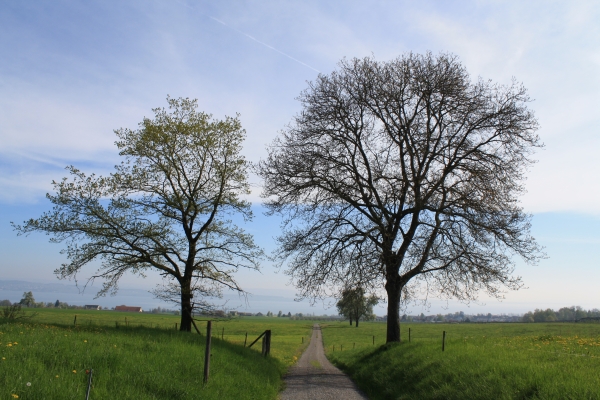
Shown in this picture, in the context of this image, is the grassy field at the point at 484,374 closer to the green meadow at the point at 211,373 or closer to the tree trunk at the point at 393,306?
the green meadow at the point at 211,373

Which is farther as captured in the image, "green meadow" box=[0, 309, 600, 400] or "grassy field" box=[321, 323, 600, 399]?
"grassy field" box=[321, 323, 600, 399]

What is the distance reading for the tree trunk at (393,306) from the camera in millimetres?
18672

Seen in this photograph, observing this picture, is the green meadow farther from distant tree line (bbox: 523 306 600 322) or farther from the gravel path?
distant tree line (bbox: 523 306 600 322)

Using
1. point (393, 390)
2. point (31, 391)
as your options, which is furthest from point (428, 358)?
point (31, 391)

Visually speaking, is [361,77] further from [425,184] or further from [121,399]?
[121,399]

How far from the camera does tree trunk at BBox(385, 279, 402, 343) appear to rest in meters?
18.7

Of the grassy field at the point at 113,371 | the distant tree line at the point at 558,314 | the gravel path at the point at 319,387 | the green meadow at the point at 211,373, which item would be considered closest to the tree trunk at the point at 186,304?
the gravel path at the point at 319,387

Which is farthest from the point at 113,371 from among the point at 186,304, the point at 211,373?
the point at 186,304

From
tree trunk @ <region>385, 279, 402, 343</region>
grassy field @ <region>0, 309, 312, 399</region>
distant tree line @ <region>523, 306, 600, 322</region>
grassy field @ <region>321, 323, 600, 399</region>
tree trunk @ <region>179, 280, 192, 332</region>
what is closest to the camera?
grassy field @ <region>0, 309, 312, 399</region>

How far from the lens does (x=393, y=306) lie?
1867cm

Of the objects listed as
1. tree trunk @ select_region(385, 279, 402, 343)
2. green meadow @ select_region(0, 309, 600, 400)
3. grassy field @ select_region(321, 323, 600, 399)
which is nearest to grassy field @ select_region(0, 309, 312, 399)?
green meadow @ select_region(0, 309, 600, 400)

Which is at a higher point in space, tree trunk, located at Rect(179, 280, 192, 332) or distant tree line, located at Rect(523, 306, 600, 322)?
tree trunk, located at Rect(179, 280, 192, 332)

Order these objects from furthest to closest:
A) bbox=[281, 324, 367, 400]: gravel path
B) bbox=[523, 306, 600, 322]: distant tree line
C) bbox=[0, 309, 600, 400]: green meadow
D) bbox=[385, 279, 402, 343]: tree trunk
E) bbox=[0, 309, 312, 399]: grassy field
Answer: bbox=[523, 306, 600, 322]: distant tree line < bbox=[385, 279, 402, 343]: tree trunk < bbox=[281, 324, 367, 400]: gravel path < bbox=[0, 309, 600, 400]: green meadow < bbox=[0, 309, 312, 399]: grassy field

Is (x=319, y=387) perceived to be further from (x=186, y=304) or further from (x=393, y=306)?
(x=186, y=304)
